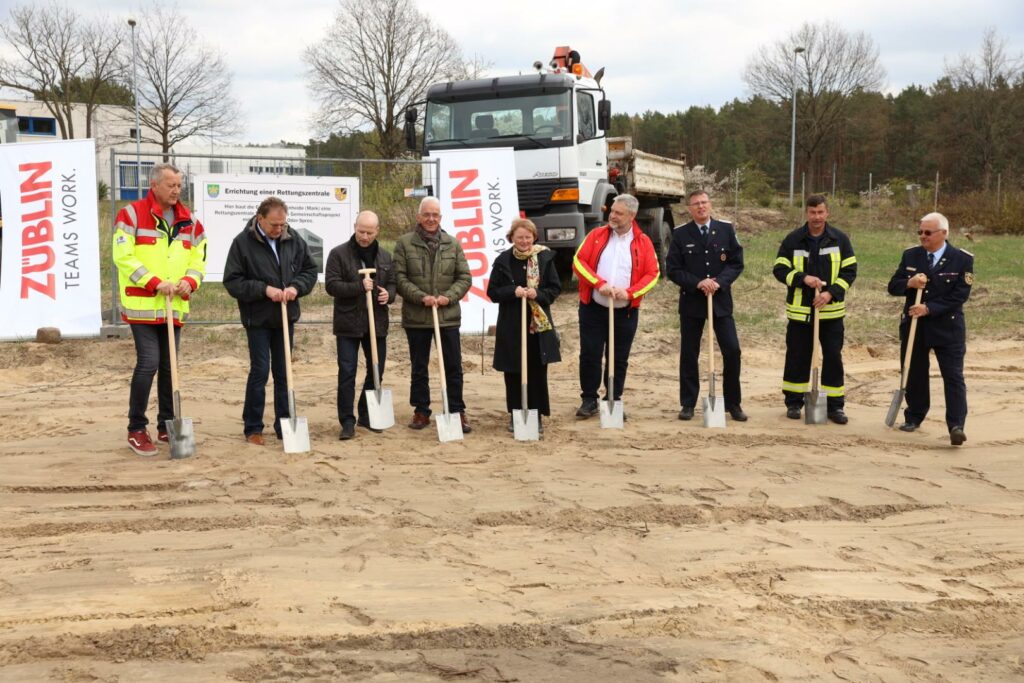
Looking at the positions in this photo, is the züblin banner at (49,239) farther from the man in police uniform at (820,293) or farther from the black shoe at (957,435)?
the black shoe at (957,435)

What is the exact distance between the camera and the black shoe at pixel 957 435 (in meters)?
7.45

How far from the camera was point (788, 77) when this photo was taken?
45.9 m

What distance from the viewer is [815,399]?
8305mm

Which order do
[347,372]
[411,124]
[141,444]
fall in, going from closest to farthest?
[141,444] → [347,372] → [411,124]

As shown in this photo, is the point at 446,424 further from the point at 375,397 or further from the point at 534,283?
the point at 534,283

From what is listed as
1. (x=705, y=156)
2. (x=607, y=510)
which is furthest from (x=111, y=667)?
(x=705, y=156)

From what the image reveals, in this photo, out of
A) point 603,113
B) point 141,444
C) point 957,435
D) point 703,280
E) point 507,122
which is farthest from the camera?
point 603,113

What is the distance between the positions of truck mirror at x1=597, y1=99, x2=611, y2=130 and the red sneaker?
889cm

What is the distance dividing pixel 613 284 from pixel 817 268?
1.72 m

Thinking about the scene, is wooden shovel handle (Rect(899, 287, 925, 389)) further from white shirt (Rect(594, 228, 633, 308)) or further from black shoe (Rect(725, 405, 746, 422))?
white shirt (Rect(594, 228, 633, 308))

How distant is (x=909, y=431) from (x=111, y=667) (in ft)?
21.2

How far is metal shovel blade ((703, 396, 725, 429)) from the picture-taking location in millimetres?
8188

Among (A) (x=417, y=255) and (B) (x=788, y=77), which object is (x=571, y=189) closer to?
(A) (x=417, y=255)

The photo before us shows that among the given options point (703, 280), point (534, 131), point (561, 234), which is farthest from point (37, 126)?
point (703, 280)
